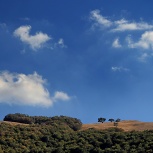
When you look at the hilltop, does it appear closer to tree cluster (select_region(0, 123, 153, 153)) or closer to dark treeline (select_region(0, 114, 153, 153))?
dark treeline (select_region(0, 114, 153, 153))

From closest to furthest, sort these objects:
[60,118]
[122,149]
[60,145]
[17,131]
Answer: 1. [122,149]
2. [60,145]
3. [17,131]
4. [60,118]

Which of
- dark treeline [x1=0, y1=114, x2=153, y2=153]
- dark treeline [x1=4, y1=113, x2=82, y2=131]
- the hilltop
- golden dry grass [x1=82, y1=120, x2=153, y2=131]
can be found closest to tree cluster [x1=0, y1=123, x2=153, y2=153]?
dark treeline [x1=0, y1=114, x2=153, y2=153]

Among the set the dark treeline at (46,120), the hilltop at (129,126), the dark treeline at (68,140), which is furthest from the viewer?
the dark treeline at (46,120)

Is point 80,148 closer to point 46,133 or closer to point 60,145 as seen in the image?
point 60,145

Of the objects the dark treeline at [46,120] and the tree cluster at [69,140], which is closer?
the tree cluster at [69,140]

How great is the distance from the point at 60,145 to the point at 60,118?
2807cm

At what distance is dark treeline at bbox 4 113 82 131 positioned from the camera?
113756 millimetres

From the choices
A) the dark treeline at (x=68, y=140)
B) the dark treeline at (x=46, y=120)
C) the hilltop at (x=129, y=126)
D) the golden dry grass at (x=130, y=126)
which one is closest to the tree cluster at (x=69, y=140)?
the dark treeline at (x=68, y=140)

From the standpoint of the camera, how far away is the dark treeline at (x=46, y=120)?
11376 cm

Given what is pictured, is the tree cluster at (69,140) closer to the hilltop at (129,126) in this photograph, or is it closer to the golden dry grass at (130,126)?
the hilltop at (129,126)

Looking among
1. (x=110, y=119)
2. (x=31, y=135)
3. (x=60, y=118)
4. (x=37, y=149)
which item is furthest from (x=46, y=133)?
(x=110, y=119)

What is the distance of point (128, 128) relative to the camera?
11125cm

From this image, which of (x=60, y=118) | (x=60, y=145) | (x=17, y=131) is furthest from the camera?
(x=60, y=118)

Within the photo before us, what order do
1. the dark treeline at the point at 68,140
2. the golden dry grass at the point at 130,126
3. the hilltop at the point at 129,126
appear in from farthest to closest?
the golden dry grass at the point at 130,126 < the hilltop at the point at 129,126 < the dark treeline at the point at 68,140
